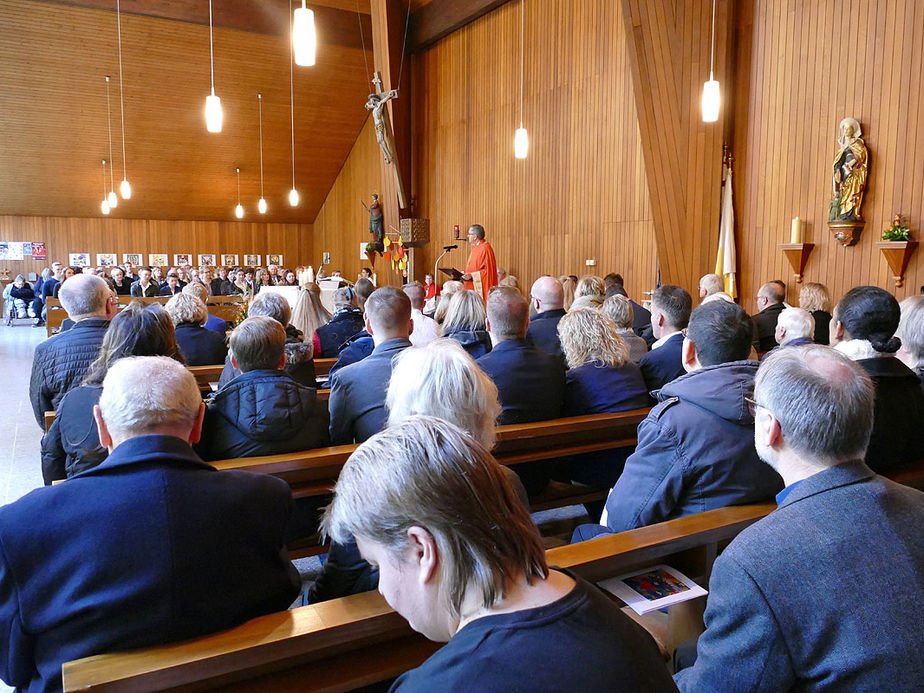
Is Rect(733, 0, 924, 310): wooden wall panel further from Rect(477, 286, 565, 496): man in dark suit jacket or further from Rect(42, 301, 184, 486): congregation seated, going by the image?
Rect(42, 301, 184, 486): congregation seated

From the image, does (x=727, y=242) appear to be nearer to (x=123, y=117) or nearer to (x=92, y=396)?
(x=92, y=396)

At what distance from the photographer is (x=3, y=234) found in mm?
15281

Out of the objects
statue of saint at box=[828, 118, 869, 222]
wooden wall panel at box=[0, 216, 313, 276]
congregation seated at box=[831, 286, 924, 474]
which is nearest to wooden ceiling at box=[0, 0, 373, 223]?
wooden wall panel at box=[0, 216, 313, 276]

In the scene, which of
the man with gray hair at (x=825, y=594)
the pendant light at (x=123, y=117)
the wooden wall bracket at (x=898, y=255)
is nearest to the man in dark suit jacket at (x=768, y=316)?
the wooden wall bracket at (x=898, y=255)

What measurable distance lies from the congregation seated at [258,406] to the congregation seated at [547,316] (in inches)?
80.7

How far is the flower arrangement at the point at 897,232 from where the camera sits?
585 cm

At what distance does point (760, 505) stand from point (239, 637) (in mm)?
1483

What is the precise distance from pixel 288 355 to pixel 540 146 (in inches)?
291

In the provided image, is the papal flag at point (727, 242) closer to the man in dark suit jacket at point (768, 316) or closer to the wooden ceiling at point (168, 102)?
the man in dark suit jacket at point (768, 316)

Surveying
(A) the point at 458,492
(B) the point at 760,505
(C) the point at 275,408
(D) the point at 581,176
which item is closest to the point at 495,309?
(C) the point at 275,408

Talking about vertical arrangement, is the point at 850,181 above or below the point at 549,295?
above

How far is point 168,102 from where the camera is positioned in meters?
12.8

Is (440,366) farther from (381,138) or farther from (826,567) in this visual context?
(381,138)

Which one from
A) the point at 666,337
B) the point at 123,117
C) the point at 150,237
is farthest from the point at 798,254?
the point at 150,237
